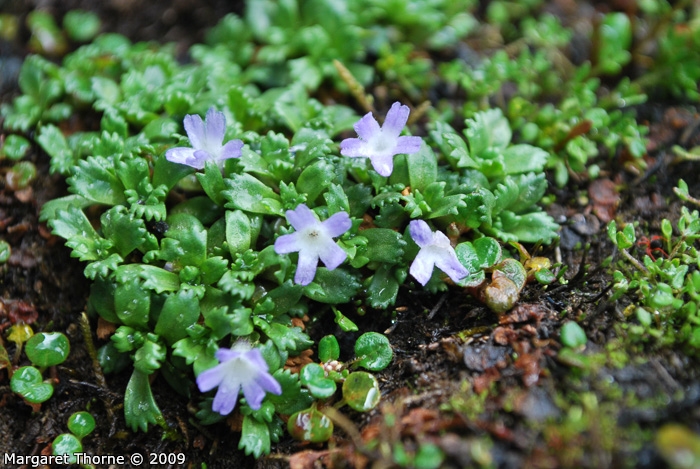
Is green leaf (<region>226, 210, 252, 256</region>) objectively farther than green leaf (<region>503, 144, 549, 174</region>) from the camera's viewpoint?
No

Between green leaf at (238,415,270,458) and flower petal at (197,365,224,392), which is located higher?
flower petal at (197,365,224,392)

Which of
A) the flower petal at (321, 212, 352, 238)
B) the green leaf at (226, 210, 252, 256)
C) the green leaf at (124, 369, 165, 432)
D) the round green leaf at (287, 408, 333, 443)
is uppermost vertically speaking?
the flower petal at (321, 212, 352, 238)

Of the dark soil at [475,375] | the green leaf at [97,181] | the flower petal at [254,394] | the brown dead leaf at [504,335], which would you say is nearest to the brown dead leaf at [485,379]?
the dark soil at [475,375]

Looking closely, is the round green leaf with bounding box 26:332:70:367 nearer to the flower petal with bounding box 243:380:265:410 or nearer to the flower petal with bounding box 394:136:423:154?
the flower petal with bounding box 243:380:265:410

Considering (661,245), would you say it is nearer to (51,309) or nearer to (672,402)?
(672,402)

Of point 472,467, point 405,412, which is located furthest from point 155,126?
point 472,467

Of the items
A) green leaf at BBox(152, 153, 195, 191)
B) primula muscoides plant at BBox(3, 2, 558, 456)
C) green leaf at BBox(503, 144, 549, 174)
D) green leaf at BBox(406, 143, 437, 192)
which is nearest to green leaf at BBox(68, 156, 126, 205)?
primula muscoides plant at BBox(3, 2, 558, 456)

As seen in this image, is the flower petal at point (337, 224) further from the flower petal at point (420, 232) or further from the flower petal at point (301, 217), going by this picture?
the flower petal at point (420, 232)
